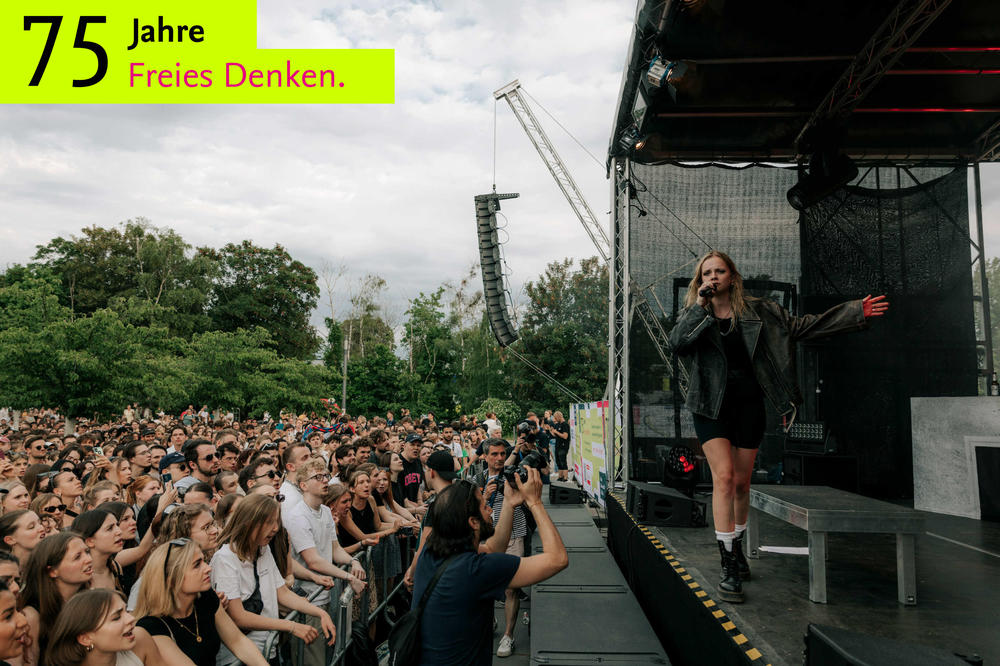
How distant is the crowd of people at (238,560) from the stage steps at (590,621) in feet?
2.00

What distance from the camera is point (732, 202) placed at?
8.83 m

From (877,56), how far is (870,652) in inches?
248

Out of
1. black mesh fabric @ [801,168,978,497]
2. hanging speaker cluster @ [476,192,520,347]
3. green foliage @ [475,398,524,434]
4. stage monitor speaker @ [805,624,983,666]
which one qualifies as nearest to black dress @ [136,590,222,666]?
stage monitor speaker @ [805,624,983,666]

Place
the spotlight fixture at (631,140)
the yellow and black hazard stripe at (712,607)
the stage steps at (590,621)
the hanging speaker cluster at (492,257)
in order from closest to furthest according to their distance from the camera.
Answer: the yellow and black hazard stripe at (712,607) → the stage steps at (590,621) → the spotlight fixture at (631,140) → the hanging speaker cluster at (492,257)

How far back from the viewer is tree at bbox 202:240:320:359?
40.6 metres

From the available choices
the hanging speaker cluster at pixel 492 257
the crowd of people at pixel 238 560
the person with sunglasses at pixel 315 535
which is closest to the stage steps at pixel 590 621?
the crowd of people at pixel 238 560

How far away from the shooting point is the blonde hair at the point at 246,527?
3.49 meters

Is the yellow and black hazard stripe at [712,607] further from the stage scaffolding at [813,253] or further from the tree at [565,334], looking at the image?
the tree at [565,334]

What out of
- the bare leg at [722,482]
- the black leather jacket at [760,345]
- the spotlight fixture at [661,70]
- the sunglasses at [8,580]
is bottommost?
the sunglasses at [8,580]

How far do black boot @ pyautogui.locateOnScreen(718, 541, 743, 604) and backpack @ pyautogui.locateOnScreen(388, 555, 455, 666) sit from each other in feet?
5.66

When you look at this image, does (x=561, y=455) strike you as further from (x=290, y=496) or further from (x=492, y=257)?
(x=290, y=496)

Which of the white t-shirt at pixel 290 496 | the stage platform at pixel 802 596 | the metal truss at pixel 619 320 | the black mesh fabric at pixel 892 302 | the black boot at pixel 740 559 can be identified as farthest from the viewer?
the metal truss at pixel 619 320

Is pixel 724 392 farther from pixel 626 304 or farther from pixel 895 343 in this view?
pixel 895 343

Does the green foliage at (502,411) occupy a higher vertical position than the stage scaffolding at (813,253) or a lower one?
lower
